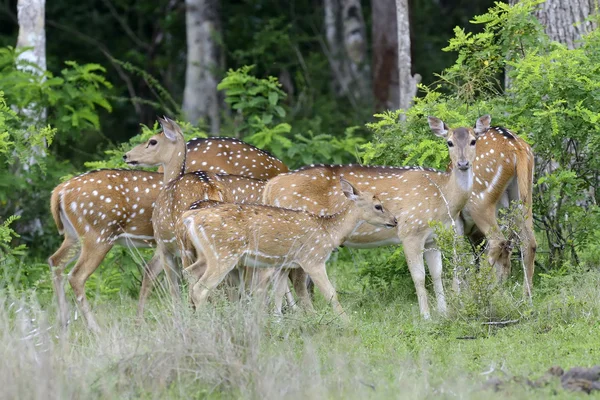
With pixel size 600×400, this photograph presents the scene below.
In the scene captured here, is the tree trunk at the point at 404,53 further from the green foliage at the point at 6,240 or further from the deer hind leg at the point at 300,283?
the green foliage at the point at 6,240

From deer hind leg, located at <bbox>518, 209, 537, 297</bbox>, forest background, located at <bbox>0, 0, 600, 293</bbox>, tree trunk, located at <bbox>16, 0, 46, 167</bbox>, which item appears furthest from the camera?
tree trunk, located at <bbox>16, 0, 46, 167</bbox>

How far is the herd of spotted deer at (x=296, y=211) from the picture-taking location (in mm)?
9844

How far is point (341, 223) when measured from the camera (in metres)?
10.4

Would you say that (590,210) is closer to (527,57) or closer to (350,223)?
(527,57)

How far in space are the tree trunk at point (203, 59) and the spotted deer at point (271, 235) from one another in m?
9.91

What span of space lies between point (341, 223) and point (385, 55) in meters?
10.1

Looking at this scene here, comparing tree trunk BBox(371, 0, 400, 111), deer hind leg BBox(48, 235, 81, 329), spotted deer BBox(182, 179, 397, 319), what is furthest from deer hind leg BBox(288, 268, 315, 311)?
tree trunk BBox(371, 0, 400, 111)

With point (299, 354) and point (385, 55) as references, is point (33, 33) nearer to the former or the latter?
point (385, 55)

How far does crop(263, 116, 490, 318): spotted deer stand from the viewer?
10.4 meters

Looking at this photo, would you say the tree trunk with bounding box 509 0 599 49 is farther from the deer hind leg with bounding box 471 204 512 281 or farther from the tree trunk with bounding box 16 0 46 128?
the tree trunk with bounding box 16 0 46 128

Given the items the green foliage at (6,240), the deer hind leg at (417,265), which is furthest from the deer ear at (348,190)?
the green foliage at (6,240)

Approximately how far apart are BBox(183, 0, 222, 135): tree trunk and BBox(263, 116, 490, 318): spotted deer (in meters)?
9.30

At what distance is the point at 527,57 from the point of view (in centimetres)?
1111

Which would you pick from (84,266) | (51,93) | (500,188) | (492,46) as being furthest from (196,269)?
(51,93)
